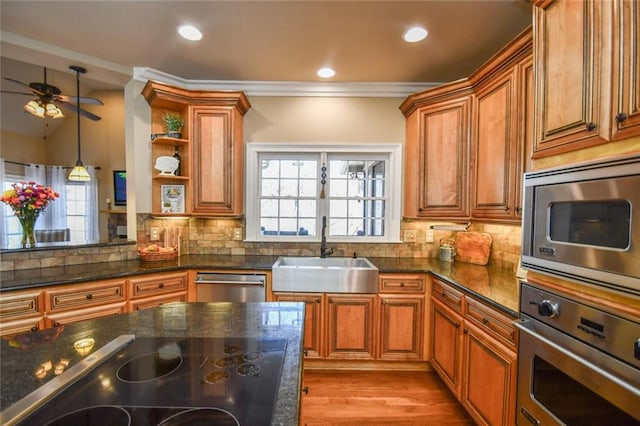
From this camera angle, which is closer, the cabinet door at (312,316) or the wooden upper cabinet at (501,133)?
the wooden upper cabinet at (501,133)

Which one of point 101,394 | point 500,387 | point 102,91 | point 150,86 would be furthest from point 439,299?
point 102,91

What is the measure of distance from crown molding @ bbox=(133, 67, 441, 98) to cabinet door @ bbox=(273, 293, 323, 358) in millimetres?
2034

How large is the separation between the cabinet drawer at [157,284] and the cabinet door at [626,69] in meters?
2.78

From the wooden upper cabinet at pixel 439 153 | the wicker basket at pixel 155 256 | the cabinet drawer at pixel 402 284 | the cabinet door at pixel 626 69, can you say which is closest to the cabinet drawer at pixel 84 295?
the wicker basket at pixel 155 256

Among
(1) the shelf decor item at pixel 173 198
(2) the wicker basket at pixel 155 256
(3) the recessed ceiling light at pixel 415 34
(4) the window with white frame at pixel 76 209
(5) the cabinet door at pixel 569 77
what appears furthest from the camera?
(4) the window with white frame at pixel 76 209

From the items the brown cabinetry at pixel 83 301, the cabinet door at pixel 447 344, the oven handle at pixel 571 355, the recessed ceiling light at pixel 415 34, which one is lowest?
the cabinet door at pixel 447 344

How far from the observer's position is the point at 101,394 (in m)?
0.71

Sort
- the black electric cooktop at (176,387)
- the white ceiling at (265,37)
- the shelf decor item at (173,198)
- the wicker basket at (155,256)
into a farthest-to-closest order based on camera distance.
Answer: the shelf decor item at (173,198) < the wicker basket at (155,256) < the white ceiling at (265,37) < the black electric cooktop at (176,387)

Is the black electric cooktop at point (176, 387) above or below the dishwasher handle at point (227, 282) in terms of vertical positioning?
above

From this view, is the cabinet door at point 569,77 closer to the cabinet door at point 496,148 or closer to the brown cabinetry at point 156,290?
the cabinet door at point 496,148

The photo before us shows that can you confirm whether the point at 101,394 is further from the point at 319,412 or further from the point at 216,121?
the point at 216,121

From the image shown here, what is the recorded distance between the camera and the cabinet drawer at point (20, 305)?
1.68m

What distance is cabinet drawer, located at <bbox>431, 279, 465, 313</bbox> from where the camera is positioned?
6.15 ft

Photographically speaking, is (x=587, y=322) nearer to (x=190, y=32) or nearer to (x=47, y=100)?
(x=190, y=32)
